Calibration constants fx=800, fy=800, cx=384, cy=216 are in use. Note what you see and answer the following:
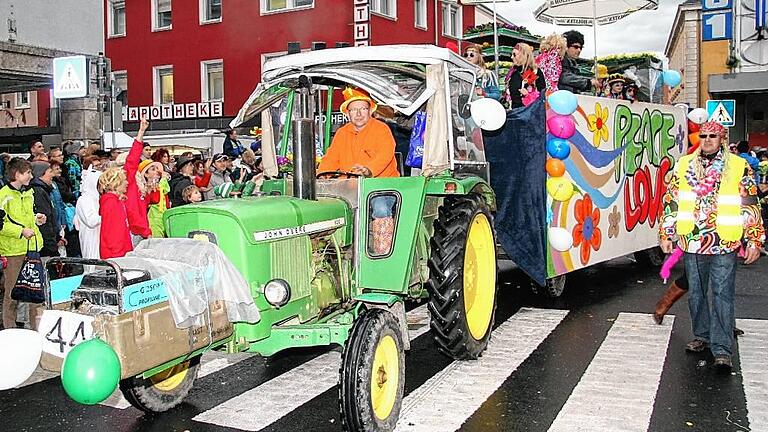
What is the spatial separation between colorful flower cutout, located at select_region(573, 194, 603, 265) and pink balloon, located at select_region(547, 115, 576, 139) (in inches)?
32.6

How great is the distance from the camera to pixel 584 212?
821 centimetres

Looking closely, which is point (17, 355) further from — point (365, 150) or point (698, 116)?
point (698, 116)

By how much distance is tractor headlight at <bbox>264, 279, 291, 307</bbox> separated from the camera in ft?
14.4

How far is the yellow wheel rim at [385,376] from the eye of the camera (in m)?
4.62

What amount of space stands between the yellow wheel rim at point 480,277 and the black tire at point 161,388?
7.05 ft

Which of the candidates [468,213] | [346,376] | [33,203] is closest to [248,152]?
[33,203]

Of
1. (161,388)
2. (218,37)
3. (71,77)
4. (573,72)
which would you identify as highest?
(218,37)

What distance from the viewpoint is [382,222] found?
538 cm

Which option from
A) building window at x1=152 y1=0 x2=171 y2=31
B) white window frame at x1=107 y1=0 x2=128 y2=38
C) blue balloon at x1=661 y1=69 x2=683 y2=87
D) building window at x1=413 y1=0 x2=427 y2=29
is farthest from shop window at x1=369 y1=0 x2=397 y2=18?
blue balloon at x1=661 y1=69 x2=683 y2=87

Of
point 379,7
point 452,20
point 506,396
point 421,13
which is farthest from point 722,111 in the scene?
point 452,20

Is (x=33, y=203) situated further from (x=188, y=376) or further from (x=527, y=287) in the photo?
(x=527, y=287)

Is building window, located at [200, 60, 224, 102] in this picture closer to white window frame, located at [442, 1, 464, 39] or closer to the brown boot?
white window frame, located at [442, 1, 464, 39]

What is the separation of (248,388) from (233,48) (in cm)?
2396

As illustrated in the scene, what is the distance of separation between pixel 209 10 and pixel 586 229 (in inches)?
922
